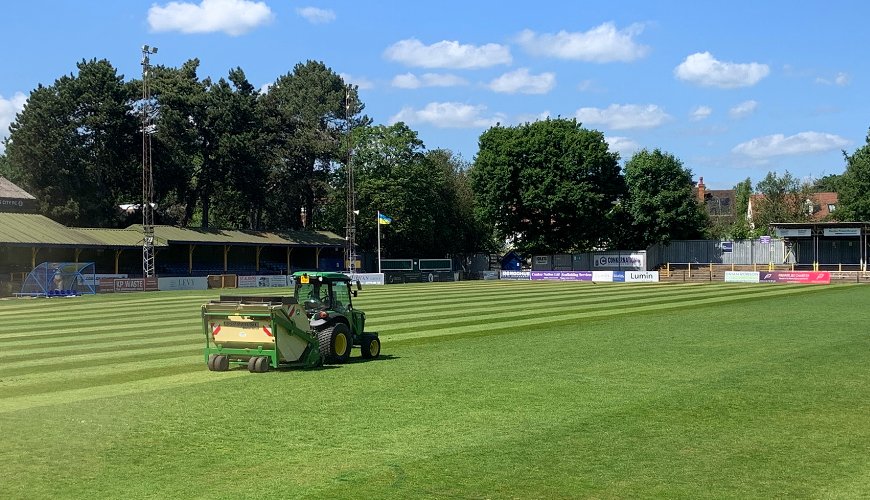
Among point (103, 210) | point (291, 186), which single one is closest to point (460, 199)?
point (291, 186)

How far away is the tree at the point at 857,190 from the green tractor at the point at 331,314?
83.8 m

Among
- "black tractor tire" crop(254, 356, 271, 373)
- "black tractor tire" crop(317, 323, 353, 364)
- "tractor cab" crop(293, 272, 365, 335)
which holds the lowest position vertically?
"black tractor tire" crop(254, 356, 271, 373)

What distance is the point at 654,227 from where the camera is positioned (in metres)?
90.3

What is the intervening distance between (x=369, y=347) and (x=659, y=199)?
73937 millimetres

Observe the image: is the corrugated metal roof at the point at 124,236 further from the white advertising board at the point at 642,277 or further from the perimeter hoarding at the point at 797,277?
the perimeter hoarding at the point at 797,277

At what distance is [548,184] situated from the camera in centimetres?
8819

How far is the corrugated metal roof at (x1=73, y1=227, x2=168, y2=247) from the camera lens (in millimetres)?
72875

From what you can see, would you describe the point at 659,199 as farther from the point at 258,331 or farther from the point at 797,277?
the point at 258,331

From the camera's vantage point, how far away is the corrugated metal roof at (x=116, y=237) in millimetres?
72875

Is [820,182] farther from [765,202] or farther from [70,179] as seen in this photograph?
[70,179]

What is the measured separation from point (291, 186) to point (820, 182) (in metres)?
102

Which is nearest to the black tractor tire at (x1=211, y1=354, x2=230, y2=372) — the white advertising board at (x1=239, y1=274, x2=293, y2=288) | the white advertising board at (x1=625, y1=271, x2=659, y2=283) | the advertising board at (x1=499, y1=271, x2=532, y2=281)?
the white advertising board at (x1=239, y1=274, x2=293, y2=288)

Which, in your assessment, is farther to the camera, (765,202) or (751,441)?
(765,202)

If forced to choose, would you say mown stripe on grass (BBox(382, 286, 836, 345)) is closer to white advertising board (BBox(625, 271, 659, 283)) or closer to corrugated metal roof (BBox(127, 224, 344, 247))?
white advertising board (BBox(625, 271, 659, 283))
